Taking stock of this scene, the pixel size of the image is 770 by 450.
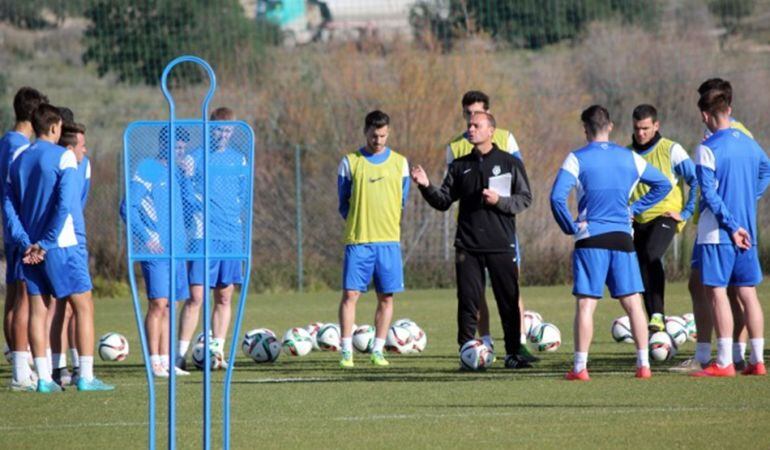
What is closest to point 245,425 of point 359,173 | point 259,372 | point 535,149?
point 259,372

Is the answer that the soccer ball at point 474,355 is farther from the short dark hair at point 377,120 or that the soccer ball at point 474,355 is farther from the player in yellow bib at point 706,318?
the short dark hair at point 377,120

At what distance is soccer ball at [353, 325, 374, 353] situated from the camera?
15398mm

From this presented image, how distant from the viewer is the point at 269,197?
1072 inches

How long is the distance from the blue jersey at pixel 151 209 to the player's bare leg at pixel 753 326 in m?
5.67

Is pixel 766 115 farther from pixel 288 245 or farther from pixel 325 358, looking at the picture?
pixel 325 358

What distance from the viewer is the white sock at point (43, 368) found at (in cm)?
1215

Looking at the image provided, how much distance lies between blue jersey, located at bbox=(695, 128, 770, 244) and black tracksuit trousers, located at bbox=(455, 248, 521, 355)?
6.55 ft

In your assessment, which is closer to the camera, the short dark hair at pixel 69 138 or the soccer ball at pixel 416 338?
the short dark hair at pixel 69 138

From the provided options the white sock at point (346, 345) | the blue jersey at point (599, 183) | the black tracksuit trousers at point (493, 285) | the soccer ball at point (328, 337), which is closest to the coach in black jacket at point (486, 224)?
the black tracksuit trousers at point (493, 285)

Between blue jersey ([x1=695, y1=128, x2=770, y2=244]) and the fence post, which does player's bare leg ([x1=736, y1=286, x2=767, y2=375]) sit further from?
the fence post

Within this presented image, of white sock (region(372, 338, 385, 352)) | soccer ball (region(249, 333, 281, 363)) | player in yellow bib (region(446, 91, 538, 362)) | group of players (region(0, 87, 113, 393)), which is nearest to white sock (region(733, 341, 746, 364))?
player in yellow bib (region(446, 91, 538, 362))

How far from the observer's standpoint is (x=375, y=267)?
14.6 metres

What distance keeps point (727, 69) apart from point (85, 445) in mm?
36496

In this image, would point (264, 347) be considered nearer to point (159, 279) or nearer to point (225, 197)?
point (159, 279)
